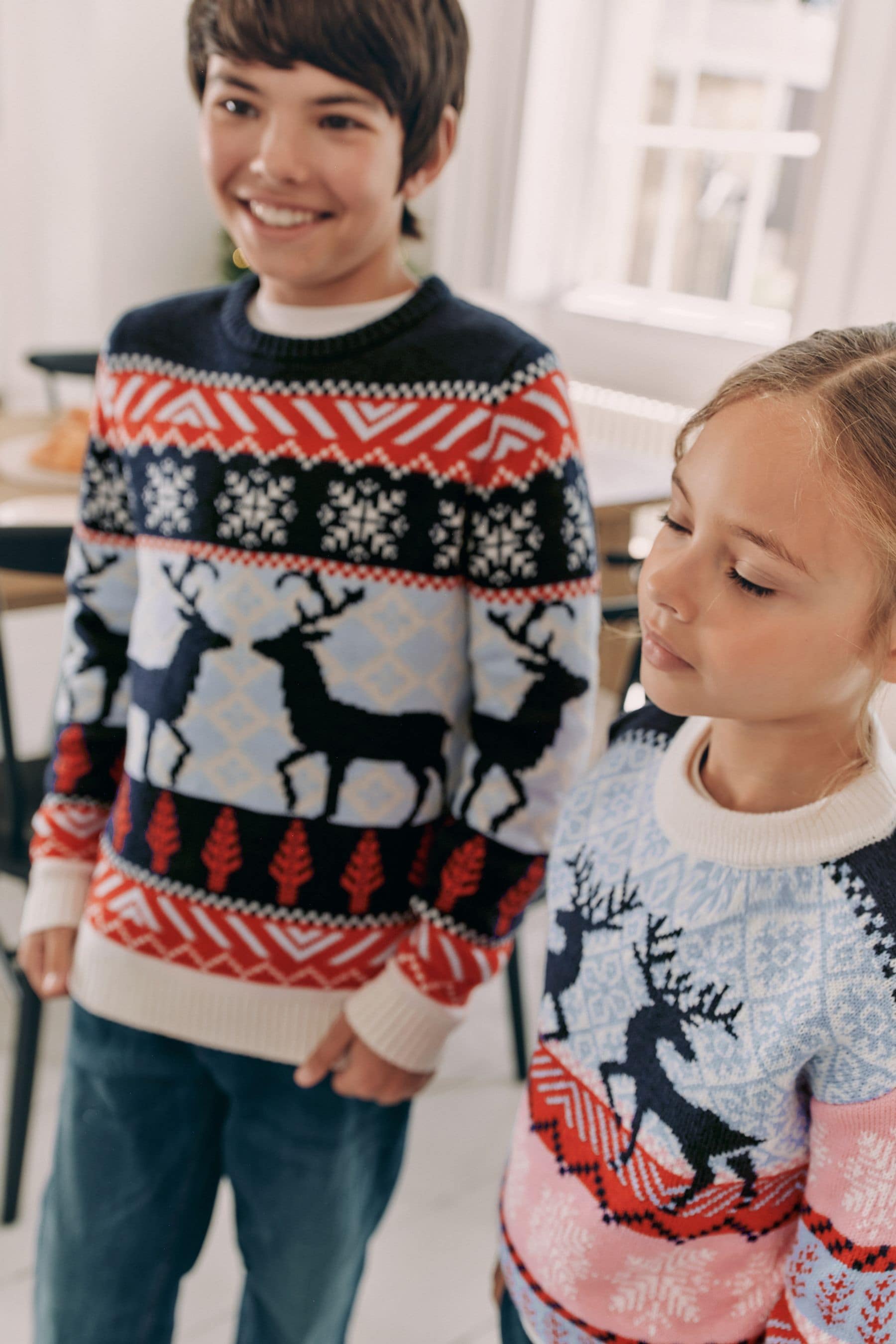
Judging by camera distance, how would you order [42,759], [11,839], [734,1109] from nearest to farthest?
[734,1109], [11,839], [42,759]

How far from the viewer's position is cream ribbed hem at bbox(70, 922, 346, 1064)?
31.9 inches

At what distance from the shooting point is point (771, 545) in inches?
18.8

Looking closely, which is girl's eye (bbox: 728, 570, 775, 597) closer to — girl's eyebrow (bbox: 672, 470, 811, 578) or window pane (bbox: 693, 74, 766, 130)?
girl's eyebrow (bbox: 672, 470, 811, 578)

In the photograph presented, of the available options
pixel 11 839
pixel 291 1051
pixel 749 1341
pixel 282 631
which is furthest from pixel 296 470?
pixel 11 839

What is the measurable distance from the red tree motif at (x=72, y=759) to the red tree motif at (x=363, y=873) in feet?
0.84

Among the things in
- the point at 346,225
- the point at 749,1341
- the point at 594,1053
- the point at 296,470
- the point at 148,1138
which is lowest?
the point at 148,1138

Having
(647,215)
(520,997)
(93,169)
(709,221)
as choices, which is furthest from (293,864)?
(93,169)

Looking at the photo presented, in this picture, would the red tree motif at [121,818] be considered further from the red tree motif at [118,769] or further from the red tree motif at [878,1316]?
the red tree motif at [878,1316]

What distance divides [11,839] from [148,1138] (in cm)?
62

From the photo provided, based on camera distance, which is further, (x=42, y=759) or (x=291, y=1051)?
(x=42, y=759)

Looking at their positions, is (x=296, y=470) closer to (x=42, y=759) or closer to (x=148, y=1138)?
(x=148, y=1138)

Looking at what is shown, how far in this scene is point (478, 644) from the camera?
2.54 feet

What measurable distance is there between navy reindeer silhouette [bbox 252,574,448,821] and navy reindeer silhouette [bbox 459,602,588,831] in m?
0.05

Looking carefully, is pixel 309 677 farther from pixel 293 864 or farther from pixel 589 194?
pixel 589 194
